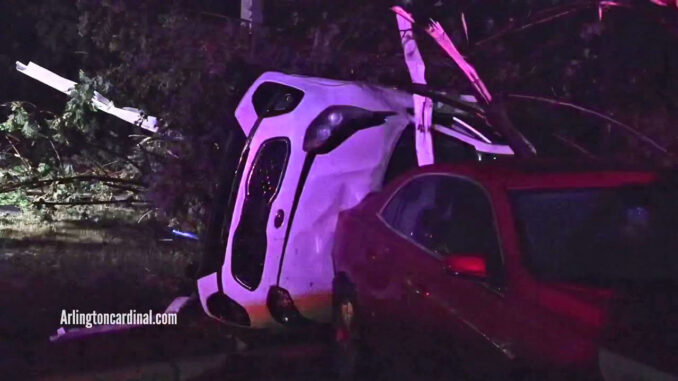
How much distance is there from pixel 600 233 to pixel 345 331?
197 centimetres

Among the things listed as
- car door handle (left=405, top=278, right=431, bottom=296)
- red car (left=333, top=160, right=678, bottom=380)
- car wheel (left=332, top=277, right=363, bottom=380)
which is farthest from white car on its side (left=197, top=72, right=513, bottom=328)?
car door handle (left=405, top=278, right=431, bottom=296)

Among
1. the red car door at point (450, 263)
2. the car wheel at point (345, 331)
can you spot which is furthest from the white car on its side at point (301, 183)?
the red car door at point (450, 263)

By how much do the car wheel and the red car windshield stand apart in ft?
5.18

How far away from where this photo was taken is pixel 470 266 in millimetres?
4480

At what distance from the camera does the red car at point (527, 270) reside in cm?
394

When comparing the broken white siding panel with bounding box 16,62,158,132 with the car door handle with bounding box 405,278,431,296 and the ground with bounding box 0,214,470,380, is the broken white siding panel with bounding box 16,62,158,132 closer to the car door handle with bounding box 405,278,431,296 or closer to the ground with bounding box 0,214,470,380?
the ground with bounding box 0,214,470,380

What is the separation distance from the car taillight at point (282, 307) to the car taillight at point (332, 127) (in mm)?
1030

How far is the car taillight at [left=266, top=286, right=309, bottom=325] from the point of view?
6344 millimetres

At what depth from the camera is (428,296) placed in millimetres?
4887

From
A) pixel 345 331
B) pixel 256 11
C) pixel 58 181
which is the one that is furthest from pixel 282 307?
pixel 58 181

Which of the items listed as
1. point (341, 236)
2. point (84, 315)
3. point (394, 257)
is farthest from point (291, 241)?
point (84, 315)

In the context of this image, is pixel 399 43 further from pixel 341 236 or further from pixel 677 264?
pixel 677 264

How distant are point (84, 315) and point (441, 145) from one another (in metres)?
3.23

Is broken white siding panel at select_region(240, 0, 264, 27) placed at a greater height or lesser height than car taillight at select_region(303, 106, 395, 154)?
greater
